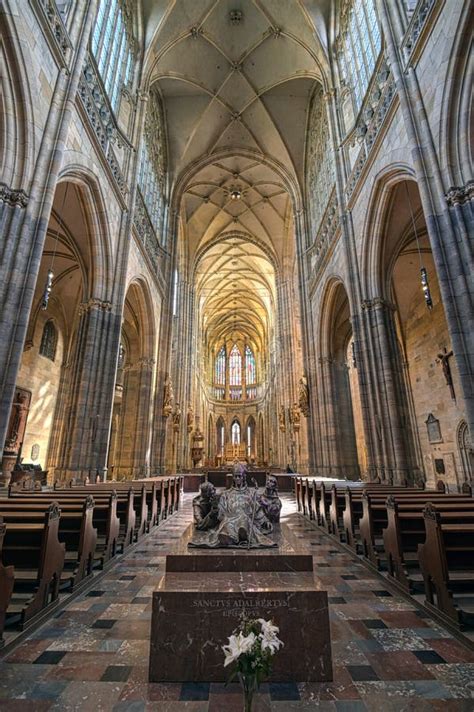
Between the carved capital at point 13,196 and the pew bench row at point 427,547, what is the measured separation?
26.0 feet

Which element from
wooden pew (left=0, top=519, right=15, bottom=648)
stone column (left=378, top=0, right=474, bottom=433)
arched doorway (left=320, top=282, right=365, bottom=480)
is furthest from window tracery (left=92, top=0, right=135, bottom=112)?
wooden pew (left=0, top=519, right=15, bottom=648)

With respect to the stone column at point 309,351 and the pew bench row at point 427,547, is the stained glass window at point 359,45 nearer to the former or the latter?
the stone column at point 309,351

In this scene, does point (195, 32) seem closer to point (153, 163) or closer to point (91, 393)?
point (153, 163)

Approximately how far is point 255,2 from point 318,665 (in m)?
22.4

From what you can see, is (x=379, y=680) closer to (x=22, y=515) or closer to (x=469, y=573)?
(x=469, y=573)

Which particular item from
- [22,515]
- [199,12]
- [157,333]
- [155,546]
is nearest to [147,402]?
[157,333]

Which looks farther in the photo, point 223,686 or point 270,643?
point 223,686

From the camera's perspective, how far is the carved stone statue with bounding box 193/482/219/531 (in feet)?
13.4

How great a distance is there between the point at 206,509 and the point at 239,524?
2.34 ft

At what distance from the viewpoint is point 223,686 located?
248 centimetres

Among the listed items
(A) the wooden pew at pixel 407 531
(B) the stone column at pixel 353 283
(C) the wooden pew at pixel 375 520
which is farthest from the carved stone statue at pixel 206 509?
(B) the stone column at pixel 353 283

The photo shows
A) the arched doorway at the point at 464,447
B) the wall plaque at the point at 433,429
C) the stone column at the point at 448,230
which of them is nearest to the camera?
the stone column at the point at 448,230

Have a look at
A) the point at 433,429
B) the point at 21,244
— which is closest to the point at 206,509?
the point at 21,244

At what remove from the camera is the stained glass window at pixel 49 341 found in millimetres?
18206
